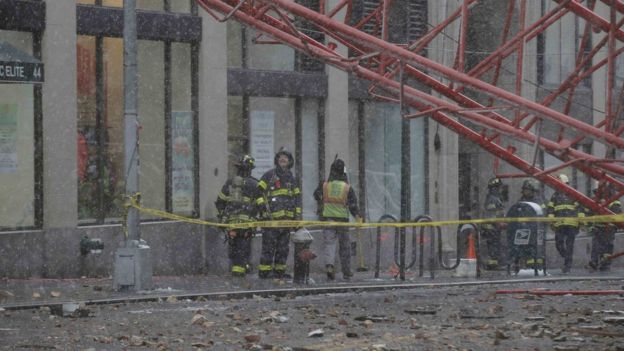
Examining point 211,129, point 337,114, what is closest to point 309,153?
point 337,114

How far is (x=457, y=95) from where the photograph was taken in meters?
17.7

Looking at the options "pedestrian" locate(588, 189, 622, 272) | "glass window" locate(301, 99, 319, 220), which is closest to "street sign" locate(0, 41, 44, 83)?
"glass window" locate(301, 99, 319, 220)

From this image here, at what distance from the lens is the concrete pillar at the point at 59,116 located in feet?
77.8

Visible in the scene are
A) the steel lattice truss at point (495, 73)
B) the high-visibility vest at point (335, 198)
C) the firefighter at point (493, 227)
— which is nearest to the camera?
the steel lattice truss at point (495, 73)

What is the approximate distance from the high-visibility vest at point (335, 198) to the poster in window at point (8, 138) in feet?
16.8

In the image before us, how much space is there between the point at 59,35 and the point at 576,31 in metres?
17.2

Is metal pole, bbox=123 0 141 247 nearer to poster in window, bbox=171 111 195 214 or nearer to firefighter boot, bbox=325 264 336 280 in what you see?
firefighter boot, bbox=325 264 336 280

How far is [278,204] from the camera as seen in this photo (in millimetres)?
24406

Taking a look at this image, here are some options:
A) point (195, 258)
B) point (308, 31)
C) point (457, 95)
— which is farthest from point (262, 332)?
point (308, 31)

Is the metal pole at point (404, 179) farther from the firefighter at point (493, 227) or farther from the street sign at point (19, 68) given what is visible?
the street sign at point (19, 68)

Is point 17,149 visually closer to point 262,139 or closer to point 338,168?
point 338,168

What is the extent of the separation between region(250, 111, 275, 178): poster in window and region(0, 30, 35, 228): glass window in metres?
5.41

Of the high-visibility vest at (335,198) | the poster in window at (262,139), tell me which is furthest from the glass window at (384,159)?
the high-visibility vest at (335,198)

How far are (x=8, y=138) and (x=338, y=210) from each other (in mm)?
5518
